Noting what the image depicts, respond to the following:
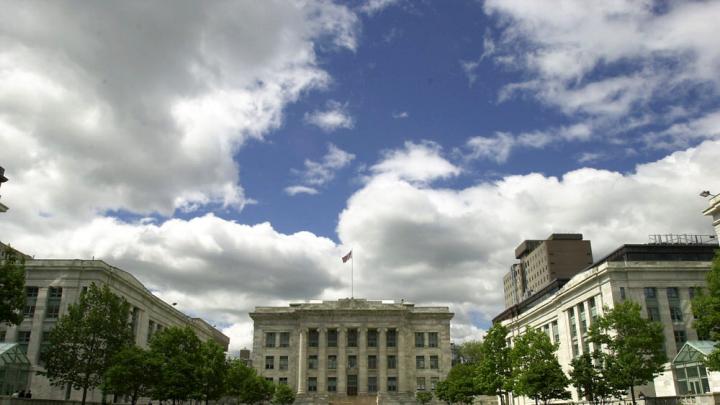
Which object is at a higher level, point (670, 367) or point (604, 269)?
point (604, 269)

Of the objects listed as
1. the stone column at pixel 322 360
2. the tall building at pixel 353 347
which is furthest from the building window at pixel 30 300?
the stone column at pixel 322 360

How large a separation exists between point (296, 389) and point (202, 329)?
903 inches

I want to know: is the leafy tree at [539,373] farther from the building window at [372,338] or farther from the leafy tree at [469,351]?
the leafy tree at [469,351]

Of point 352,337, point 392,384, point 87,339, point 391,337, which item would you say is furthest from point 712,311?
point 352,337

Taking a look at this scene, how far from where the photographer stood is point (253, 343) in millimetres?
114375

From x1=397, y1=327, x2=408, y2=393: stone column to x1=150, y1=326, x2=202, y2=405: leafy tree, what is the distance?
58.8m

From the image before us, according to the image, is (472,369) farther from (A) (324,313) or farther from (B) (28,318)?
Result: (B) (28,318)

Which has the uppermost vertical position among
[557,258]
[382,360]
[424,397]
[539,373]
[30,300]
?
[557,258]

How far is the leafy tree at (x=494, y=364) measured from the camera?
66.4m

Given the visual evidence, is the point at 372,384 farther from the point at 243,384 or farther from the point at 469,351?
the point at 469,351

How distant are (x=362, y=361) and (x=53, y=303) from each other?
60.9m

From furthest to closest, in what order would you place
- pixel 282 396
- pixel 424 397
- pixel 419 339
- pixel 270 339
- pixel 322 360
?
pixel 270 339
pixel 419 339
pixel 322 360
pixel 424 397
pixel 282 396

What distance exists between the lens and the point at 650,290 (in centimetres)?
6862

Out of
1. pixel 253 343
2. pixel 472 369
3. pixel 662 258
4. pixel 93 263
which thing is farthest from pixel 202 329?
pixel 662 258
